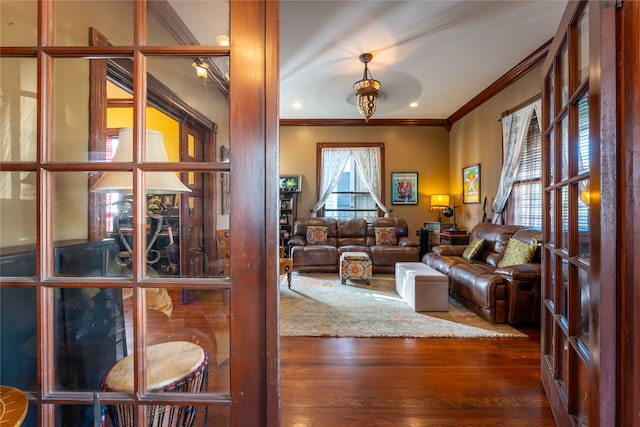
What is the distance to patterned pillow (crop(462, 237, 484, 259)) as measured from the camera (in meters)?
3.86

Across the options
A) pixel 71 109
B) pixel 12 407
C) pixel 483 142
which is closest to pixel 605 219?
pixel 12 407

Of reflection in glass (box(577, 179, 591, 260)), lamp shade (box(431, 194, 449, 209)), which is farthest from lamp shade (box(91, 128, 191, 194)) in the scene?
lamp shade (box(431, 194, 449, 209))

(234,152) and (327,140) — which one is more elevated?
(327,140)

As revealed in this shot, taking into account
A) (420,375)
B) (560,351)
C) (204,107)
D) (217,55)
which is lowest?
(420,375)

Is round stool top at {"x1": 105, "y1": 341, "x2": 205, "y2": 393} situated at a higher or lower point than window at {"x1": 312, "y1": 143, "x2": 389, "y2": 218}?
lower

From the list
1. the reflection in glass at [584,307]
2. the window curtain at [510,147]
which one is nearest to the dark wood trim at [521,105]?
the window curtain at [510,147]

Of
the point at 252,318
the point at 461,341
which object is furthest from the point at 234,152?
the point at 461,341

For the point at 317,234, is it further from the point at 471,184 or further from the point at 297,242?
the point at 471,184

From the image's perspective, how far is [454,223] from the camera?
577 centimetres

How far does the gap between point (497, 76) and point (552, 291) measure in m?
3.74

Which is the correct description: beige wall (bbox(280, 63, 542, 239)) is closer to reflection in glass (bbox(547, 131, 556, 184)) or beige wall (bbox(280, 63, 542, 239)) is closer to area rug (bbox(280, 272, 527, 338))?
area rug (bbox(280, 272, 527, 338))

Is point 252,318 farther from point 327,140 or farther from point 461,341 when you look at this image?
point 327,140

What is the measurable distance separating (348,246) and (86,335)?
4502 millimetres

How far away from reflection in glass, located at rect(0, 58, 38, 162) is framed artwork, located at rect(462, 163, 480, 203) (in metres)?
5.58
